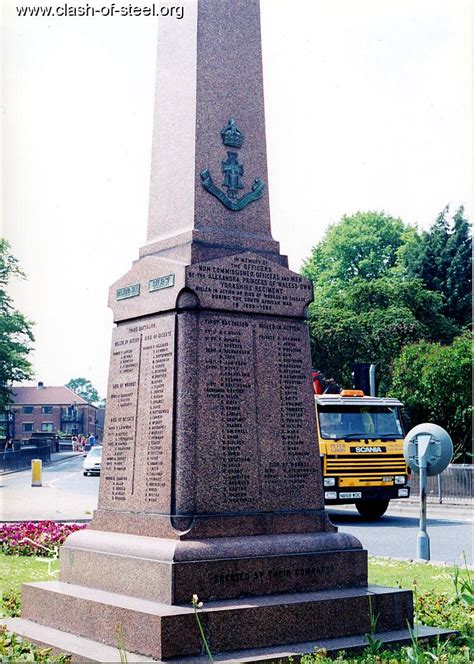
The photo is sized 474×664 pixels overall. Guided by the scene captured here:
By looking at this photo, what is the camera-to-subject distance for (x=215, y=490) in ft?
25.4

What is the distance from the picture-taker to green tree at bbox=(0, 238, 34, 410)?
56.8 metres

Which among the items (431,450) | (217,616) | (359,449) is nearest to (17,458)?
(359,449)

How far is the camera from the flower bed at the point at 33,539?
46.9 feet

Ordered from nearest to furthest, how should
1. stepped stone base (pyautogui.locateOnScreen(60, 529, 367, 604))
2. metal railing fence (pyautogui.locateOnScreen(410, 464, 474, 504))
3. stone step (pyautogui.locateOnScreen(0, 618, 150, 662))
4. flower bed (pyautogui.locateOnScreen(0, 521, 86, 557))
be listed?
stone step (pyautogui.locateOnScreen(0, 618, 150, 662))
stepped stone base (pyautogui.locateOnScreen(60, 529, 367, 604))
flower bed (pyautogui.locateOnScreen(0, 521, 86, 557))
metal railing fence (pyautogui.locateOnScreen(410, 464, 474, 504))

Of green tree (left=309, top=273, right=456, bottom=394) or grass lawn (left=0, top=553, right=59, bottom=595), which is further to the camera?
green tree (left=309, top=273, right=456, bottom=394)

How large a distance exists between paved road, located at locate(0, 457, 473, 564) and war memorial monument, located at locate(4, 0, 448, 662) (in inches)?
181

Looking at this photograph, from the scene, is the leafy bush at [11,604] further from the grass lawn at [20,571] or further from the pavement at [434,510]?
the pavement at [434,510]

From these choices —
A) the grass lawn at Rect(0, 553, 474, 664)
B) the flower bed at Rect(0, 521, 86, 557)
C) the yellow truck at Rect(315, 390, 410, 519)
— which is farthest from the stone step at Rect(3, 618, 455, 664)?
the yellow truck at Rect(315, 390, 410, 519)

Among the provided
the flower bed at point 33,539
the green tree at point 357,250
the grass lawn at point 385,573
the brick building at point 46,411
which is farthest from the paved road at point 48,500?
the brick building at point 46,411

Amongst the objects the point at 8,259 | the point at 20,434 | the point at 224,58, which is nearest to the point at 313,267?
the point at 8,259

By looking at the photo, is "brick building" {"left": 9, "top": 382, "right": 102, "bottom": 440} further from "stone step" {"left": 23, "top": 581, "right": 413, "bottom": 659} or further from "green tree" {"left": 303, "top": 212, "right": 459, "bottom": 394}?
"stone step" {"left": 23, "top": 581, "right": 413, "bottom": 659}

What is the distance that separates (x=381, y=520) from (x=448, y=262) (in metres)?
30.0

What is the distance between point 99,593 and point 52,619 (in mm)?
442

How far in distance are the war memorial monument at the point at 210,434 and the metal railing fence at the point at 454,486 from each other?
19057 millimetres
